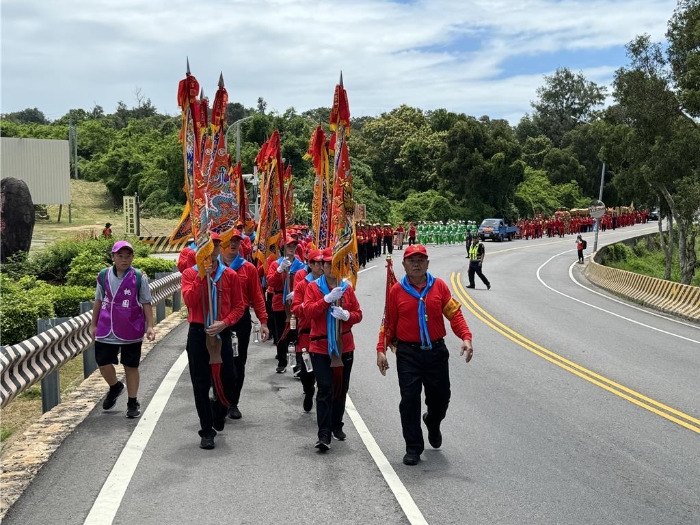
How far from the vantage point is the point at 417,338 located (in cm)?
721

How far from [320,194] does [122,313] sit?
389 cm

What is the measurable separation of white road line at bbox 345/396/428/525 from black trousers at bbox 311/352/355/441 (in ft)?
1.16

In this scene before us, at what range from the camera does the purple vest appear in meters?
8.43

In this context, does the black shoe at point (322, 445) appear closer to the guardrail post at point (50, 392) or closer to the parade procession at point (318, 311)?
the parade procession at point (318, 311)

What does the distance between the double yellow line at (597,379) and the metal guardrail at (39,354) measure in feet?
21.4

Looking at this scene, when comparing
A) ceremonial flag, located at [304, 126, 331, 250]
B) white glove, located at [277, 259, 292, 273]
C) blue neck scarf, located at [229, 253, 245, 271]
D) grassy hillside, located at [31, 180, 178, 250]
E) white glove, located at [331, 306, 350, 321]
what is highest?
ceremonial flag, located at [304, 126, 331, 250]

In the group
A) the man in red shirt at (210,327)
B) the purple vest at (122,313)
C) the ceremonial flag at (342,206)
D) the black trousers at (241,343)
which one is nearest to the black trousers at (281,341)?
the black trousers at (241,343)

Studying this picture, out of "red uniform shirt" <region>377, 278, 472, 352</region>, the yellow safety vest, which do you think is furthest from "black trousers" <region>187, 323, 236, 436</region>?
the yellow safety vest

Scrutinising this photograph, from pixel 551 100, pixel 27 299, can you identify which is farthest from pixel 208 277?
pixel 551 100

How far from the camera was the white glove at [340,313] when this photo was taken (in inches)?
299

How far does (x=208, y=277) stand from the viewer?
7.80 metres

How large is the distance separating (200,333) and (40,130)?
80.0 metres

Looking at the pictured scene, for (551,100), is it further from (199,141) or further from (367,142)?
(199,141)

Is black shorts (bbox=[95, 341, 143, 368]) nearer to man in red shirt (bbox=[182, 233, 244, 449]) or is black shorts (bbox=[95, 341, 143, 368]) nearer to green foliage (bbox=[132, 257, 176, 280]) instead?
man in red shirt (bbox=[182, 233, 244, 449])
